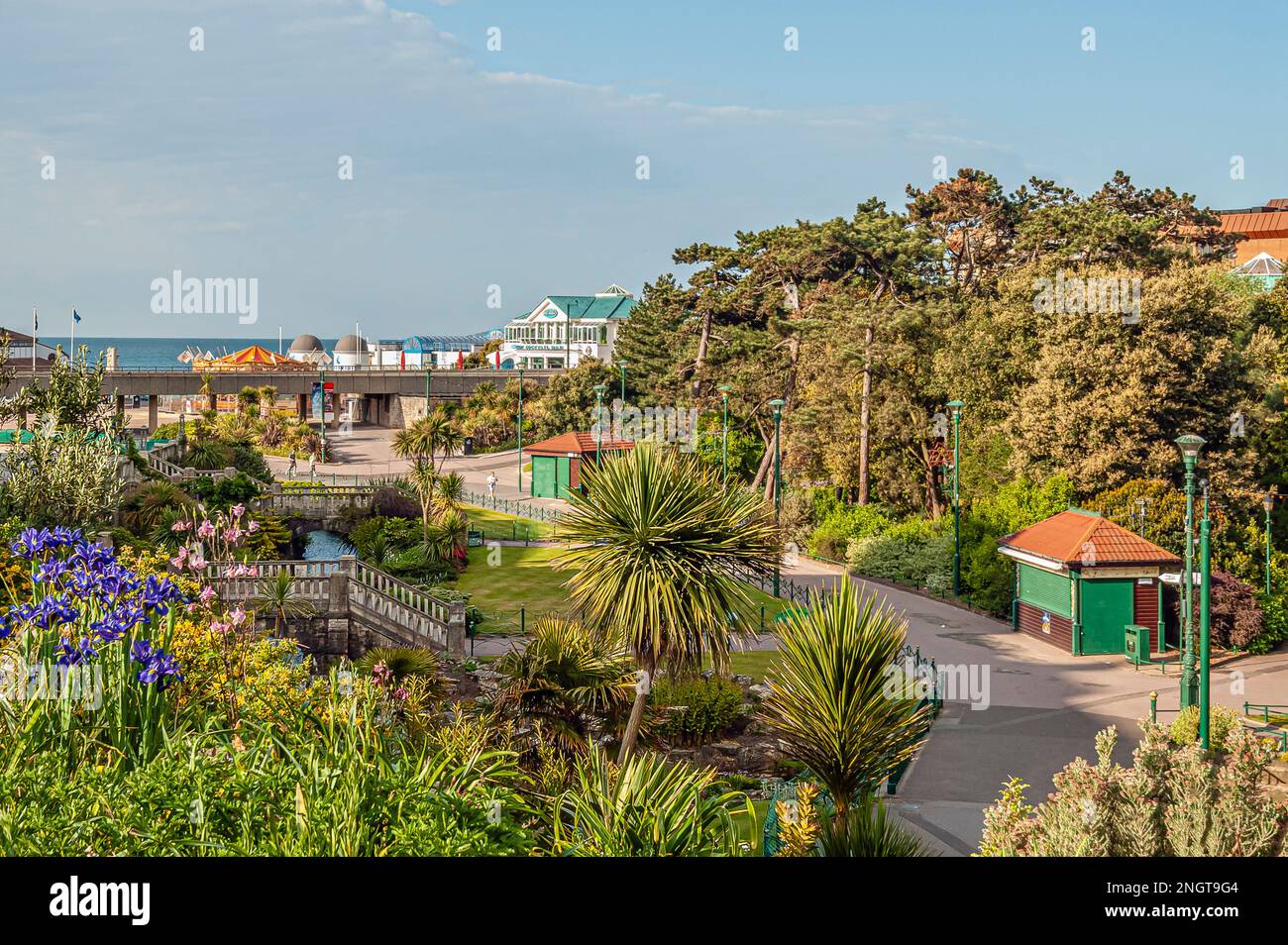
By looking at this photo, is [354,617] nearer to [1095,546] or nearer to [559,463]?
[1095,546]

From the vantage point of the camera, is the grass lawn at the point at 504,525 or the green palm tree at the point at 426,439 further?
the green palm tree at the point at 426,439

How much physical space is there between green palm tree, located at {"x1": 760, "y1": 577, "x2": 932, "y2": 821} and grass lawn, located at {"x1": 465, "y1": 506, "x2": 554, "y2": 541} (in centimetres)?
3330

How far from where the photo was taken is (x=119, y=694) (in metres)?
9.34

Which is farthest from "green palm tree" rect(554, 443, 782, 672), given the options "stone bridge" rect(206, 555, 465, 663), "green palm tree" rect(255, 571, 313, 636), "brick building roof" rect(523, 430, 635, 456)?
"brick building roof" rect(523, 430, 635, 456)

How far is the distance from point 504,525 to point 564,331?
98488 mm

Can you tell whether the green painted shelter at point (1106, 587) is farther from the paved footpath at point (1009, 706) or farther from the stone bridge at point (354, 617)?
the stone bridge at point (354, 617)

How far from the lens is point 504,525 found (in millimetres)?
52219

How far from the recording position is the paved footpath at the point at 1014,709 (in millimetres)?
19234

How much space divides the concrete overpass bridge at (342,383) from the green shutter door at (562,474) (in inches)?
1262

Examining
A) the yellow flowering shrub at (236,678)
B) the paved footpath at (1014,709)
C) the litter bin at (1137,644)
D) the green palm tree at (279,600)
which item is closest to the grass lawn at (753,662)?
the paved footpath at (1014,709)

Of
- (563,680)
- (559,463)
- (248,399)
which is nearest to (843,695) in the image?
(563,680)

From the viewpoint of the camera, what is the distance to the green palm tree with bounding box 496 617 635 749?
677 inches

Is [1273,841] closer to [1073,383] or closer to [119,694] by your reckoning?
[119,694]
